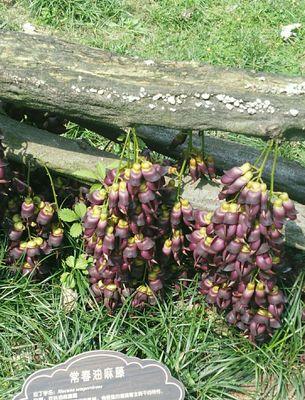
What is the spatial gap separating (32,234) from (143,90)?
37.8 inches

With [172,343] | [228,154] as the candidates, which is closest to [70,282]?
[172,343]

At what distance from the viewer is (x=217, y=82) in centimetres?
233

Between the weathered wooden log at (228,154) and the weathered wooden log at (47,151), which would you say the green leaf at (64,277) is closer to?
the weathered wooden log at (47,151)

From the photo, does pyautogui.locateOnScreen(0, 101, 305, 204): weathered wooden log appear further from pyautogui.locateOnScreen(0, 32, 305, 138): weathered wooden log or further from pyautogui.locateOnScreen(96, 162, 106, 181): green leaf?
pyautogui.locateOnScreen(0, 32, 305, 138): weathered wooden log

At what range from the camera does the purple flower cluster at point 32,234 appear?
285 cm

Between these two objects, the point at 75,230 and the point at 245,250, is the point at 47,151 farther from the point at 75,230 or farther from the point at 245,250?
the point at 245,250

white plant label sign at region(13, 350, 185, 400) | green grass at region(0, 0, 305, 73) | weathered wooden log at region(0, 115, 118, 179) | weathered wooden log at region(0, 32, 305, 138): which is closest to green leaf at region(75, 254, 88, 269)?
weathered wooden log at region(0, 115, 118, 179)

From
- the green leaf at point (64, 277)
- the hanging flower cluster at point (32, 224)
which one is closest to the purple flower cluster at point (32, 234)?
the hanging flower cluster at point (32, 224)

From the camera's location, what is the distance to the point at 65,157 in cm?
278

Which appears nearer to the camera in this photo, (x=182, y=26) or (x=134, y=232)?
(x=134, y=232)

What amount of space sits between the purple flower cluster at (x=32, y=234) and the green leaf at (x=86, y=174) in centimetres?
23

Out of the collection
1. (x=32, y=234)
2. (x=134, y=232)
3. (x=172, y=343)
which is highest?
(x=134, y=232)

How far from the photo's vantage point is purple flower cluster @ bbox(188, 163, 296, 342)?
227 centimetres

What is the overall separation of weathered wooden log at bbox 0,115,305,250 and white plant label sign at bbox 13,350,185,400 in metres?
0.66
